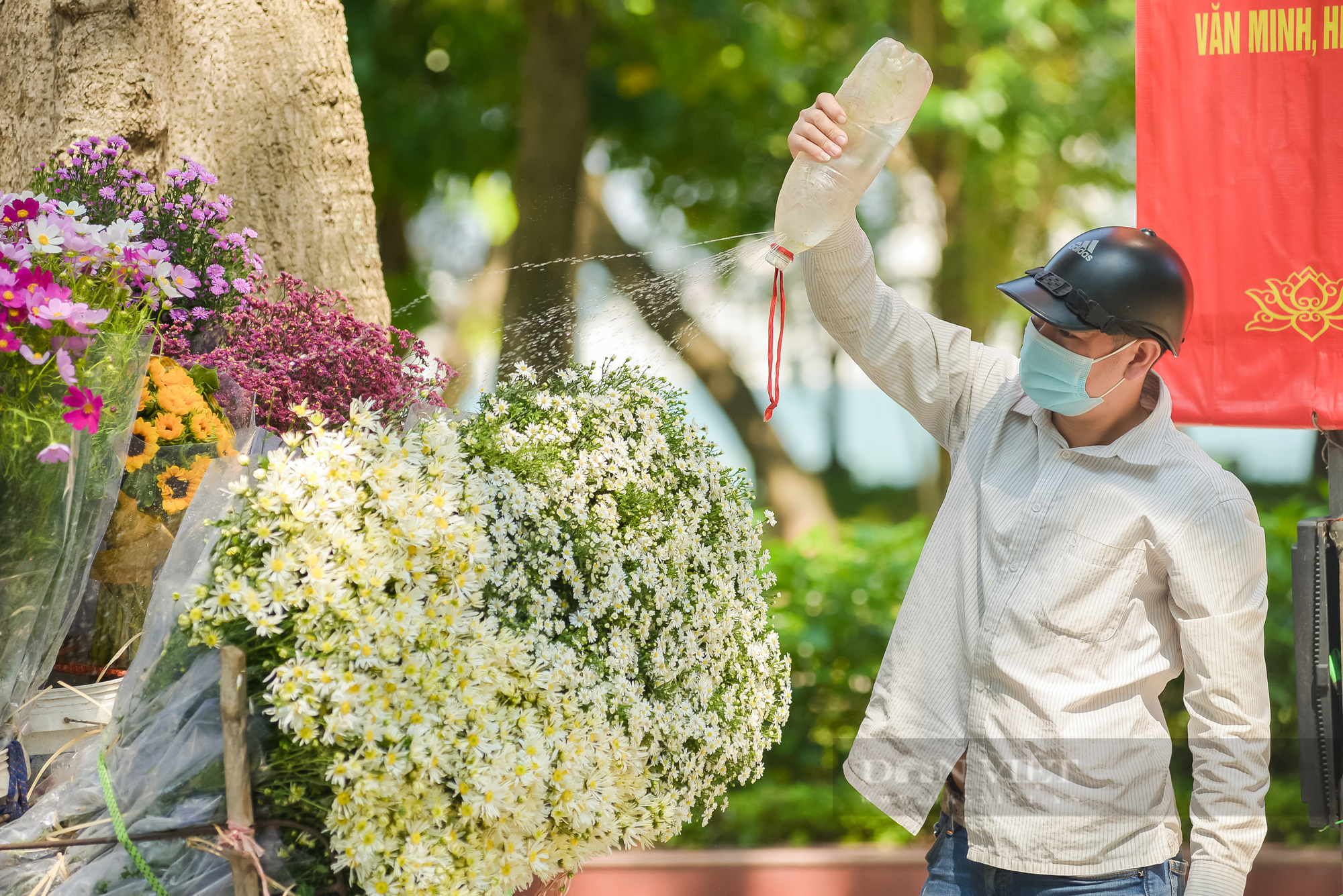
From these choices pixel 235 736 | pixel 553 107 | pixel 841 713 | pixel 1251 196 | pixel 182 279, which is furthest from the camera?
pixel 553 107

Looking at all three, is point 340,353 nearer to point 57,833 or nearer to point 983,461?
point 57,833

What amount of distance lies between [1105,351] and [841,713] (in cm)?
301

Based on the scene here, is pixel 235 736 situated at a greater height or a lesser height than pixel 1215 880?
greater

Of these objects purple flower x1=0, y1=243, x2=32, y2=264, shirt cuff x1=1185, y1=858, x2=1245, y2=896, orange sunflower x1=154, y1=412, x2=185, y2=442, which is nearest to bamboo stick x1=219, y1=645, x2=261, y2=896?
orange sunflower x1=154, y1=412, x2=185, y2=442

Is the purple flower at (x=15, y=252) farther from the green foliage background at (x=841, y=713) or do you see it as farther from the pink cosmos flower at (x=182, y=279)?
the green foliage background at (x=841, y=713)

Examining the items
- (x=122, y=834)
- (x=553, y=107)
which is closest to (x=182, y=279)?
(x=122, y=834)

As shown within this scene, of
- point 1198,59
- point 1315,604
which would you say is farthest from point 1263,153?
point 1315,604

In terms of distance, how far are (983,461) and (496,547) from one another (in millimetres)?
989

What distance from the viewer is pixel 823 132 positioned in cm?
211

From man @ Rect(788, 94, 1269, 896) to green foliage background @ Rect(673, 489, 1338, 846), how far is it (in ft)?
7.93

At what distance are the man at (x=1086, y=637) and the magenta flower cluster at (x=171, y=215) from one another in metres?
1.13

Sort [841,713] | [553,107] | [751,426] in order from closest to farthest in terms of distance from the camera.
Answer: [841,713] < [553,107] < [751,426]

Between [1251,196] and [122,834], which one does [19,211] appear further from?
[1251,196]

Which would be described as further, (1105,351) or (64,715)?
(1105,351)
